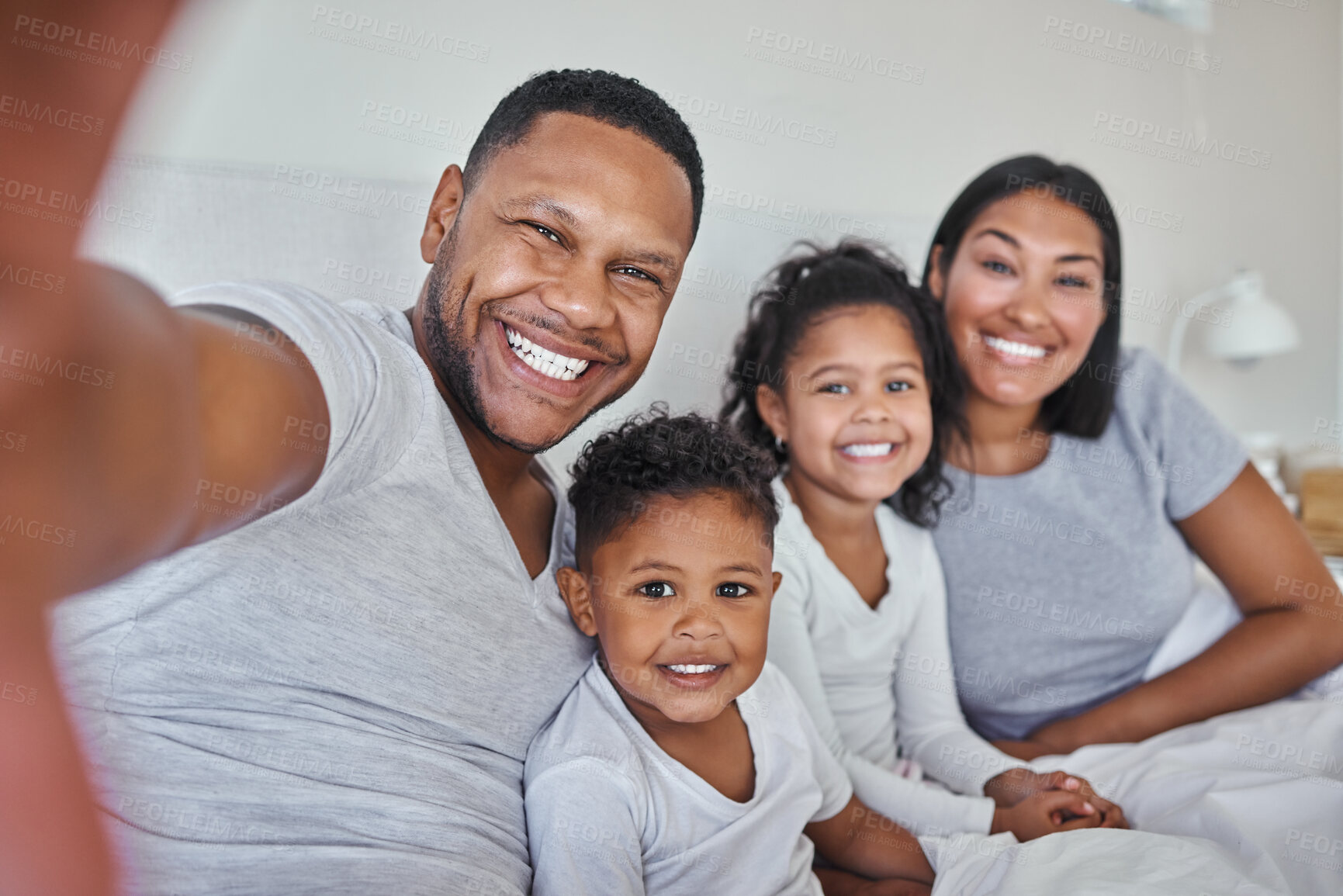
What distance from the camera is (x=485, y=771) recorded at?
0.90 m

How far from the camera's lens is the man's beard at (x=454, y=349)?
926mm

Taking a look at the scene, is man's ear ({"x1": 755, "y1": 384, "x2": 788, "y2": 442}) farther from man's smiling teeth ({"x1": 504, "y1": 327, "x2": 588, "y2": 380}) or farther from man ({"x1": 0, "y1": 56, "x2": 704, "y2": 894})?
man's smiling teeth ({"x1": 504, "y1": 327, "x2": 588, "y2": 380})

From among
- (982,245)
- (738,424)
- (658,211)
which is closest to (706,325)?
(738,424)

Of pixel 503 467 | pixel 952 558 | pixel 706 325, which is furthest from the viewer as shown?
pixel 706 325

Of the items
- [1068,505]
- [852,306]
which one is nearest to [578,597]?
[852,306]

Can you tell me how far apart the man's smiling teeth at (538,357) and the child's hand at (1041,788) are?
2.68ft

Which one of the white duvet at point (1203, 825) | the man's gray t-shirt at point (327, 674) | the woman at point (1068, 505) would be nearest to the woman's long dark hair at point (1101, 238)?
the woman at point (1068, 505)

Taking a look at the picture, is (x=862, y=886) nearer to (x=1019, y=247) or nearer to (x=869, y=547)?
(x=869, y=547)

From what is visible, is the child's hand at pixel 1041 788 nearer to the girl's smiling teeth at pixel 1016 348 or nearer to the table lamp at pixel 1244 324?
the girl's smiling teeth at pixel 1016 348

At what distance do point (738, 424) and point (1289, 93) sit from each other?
252cm

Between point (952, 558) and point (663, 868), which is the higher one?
point (952, 558)

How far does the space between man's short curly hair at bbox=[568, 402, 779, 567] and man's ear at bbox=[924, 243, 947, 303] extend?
63 centimetres

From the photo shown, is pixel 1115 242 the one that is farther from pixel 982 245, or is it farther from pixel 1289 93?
pixel 1289 93

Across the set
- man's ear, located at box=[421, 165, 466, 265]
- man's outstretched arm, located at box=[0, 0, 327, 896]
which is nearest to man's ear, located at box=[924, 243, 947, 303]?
man's ear, located at box=[421, 165, 466, 265]
